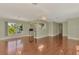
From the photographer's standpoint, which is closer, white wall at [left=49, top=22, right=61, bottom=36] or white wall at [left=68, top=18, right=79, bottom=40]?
white wall at [left=49, top=22, right=61, bottom=36]

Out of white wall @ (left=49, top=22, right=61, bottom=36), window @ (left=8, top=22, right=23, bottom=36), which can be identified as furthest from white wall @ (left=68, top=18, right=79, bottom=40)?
window @ (left=8, top=22, right=23, bottom=36)

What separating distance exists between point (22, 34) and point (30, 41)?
1.01m

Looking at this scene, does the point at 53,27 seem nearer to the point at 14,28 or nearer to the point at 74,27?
the point at 74,27

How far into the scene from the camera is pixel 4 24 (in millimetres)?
4418

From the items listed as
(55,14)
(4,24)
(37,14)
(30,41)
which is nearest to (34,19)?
(37,14)

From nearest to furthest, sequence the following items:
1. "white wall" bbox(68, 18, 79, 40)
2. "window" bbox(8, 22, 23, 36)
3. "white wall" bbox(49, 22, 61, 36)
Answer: "window" bbox(8, 22, 23, 36) < "white wall" bbox(49, 22, 61, 36) < "white wall" bbox(68, 18, 79, 40)

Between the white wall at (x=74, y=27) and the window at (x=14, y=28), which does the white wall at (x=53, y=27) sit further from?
the window at (x=14, y=28)

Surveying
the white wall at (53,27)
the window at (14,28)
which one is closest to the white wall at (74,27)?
the white wall at (53,27)

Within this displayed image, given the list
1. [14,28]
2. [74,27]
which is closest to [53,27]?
[74,27]

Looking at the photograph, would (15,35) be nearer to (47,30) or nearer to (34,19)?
(34,19)

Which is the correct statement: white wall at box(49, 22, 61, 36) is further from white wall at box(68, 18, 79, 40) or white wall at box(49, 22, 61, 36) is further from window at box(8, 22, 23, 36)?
window at box(8, 22, 23, 36)

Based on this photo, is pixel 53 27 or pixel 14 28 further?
pixel 53 27

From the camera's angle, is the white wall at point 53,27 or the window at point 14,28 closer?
the window at point 14,28

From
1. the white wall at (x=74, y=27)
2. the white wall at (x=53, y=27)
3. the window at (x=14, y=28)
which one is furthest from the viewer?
the white wall at (x=74, y=27)
